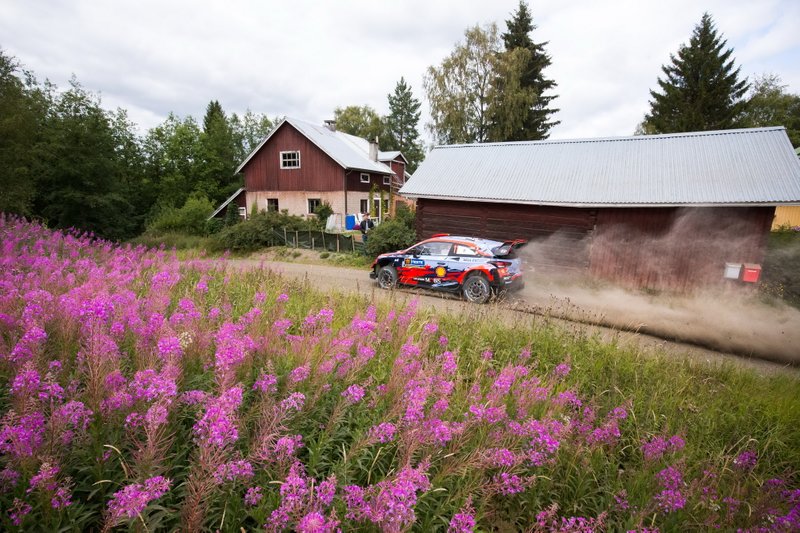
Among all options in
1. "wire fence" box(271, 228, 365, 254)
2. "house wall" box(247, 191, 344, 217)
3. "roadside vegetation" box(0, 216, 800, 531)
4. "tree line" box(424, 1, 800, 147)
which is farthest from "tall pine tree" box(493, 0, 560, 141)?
"roadside vegetation" box(0, 216, 800, 531)

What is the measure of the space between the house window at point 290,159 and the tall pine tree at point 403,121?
120ft

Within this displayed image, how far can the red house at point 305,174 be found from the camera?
27.6 m

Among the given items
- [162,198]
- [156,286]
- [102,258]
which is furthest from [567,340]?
[162,198]

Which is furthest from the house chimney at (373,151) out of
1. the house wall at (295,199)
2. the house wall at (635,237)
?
the house wall at (635,237)

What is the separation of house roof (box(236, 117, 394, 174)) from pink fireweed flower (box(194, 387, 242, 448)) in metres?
26.1

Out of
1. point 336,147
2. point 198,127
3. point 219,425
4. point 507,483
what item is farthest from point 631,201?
point 198,127

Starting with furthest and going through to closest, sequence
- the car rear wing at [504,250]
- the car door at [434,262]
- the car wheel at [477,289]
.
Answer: the car door at [434,262] → the car rear wing at [504,250] → the car wheel at [477,289]

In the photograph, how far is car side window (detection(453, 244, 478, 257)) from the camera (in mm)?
10438

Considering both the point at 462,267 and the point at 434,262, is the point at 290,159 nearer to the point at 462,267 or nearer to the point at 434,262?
the point at 434,262

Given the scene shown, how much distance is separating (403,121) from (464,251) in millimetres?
58228

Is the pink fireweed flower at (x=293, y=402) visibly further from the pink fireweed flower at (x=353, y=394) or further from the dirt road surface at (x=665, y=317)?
the dirt road surface at (x=665, y=317)

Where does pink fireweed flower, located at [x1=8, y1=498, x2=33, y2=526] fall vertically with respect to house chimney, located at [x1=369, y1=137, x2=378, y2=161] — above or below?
below

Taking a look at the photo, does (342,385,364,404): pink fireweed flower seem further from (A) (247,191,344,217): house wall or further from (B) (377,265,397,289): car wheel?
(A) (247,191,344,217): house wall

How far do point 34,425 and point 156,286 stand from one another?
2762 millimetres
